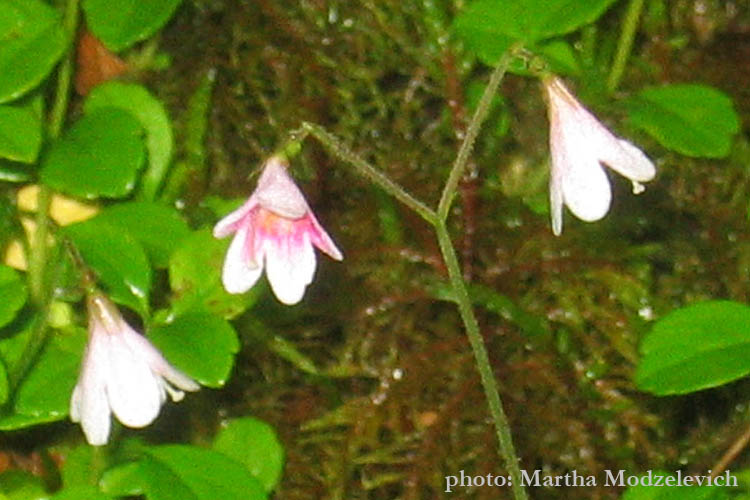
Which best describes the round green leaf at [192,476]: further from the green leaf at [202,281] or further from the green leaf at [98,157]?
the green leaf at [98,157]

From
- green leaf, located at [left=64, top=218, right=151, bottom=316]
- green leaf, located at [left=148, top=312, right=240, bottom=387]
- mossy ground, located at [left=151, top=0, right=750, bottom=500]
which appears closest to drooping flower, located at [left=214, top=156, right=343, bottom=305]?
green leaf, located at [left=148, top=312, right=240, bottom=387]

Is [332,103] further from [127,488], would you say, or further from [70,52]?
[127,488]

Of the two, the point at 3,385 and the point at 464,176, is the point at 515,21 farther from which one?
the point at 3,385

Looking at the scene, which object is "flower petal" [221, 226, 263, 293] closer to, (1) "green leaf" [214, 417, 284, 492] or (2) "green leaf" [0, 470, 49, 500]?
(1) "green leaf" [214, 417, 284, 492]

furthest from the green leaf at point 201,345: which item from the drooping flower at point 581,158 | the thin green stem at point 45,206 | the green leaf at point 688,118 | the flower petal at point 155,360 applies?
the green leaf at point 688,118

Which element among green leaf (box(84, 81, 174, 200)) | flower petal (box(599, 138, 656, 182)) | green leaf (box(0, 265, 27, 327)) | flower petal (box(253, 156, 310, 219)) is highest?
green leaf (box(84, 81, 174, 200))

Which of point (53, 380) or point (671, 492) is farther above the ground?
point (53, 380)

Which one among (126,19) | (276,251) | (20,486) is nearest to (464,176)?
(126,19)
